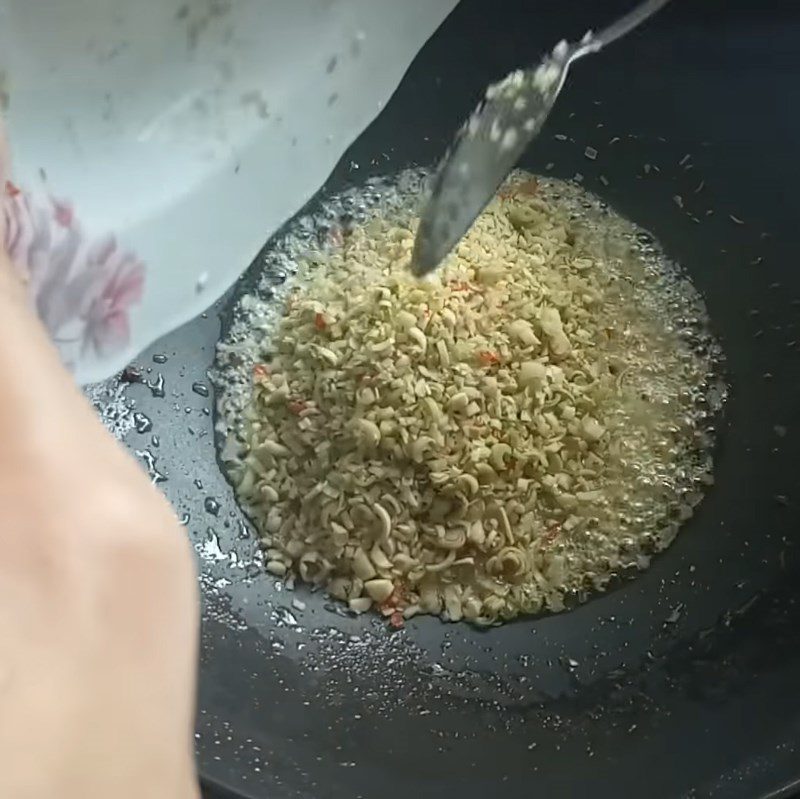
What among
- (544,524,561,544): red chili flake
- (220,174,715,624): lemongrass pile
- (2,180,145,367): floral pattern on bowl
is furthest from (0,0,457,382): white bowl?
(544,524,561,544): red chili flake

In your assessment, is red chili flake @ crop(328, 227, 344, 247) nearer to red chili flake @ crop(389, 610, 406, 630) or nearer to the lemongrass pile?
the lemongrass pile

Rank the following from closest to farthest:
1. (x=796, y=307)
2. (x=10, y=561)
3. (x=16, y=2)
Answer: (x=10, y=561), (x=16, y=2), (x=796, y=307)

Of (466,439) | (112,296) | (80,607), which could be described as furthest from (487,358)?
(80,607)

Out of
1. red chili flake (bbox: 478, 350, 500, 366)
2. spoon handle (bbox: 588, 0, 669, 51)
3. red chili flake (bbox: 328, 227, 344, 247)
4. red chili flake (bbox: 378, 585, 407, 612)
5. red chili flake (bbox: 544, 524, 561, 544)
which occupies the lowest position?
red chili flake (bbox: 378, 585, 407, 612)

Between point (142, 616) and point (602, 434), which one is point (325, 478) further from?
point (142, 616)

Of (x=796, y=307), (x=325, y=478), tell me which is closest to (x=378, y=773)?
(x=325, y=478)

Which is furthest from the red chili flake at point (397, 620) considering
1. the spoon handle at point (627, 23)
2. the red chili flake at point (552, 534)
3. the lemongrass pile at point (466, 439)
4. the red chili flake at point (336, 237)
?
the spoon handle at point (627, 23)

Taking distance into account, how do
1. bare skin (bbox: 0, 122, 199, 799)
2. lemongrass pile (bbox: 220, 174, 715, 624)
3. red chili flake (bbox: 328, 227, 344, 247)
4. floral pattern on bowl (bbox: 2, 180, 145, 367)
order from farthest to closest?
1. red chili flake (bbox: 328, 227, 344, 247)
2. lemongrass pile (bbox: 220, 174, 715, 624)
3. floral pattern on bowl (bbox: 2, 180, 145, 367)
4. bare skin (bbox: 0, 122, 199, 799)

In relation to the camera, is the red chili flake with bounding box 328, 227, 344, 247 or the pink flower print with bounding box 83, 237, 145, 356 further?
the red chili flake with bounding box 328, 227, 344, 247
